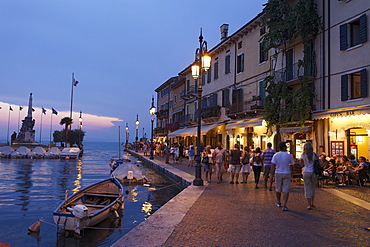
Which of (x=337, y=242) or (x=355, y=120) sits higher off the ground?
(x=355, y=120)

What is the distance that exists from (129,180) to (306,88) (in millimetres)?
11686

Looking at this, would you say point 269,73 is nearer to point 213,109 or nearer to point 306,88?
point 306,88

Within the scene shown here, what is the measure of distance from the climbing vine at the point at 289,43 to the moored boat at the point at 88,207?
11.5 m

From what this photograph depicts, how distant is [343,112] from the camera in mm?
15914

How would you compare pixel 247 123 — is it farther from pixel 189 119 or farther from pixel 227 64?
pixel 189 119

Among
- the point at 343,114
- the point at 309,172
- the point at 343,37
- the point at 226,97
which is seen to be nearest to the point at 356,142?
the point at 343,114

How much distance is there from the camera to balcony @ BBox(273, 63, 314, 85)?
19533mm

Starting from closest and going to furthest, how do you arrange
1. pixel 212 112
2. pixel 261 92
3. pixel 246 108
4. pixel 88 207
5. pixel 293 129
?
pixel 88 207 → pixel 293 129 → pixel 261 92 → pixel 246 108 → pixel 212 112

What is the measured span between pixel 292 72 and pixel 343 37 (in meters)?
4.00

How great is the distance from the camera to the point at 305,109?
18734mm

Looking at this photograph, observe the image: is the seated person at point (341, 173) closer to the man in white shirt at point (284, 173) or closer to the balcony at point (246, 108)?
the man in white shirt at point (284, 173)

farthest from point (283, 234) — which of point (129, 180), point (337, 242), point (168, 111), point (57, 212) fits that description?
point (168, 111)

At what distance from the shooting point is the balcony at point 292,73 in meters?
19.5

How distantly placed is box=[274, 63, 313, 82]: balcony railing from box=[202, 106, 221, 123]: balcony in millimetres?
9825
